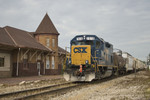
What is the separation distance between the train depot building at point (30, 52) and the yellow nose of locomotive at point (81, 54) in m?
9.20

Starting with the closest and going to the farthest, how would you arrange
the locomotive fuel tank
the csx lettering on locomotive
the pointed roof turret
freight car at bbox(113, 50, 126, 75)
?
the locomotive fuel tank < the csx lettering on locomotive < freight car at bbox(113, 50, 126, 75) < the pointed roof turret

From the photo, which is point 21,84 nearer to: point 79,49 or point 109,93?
point 79,49

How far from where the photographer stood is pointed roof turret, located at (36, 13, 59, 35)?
1172 inches

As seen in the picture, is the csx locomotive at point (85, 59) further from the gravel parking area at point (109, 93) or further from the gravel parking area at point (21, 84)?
the gravel parking area at point (21, 84)

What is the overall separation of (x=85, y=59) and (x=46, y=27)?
17.8m

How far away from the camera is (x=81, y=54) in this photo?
45.4 feet

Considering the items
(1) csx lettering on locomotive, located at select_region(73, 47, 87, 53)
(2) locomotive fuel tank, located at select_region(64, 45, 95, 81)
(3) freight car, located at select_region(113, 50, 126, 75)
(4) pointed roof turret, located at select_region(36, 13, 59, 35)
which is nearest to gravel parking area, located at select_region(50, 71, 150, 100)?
(2) locomotive fuel tank, located at select_region(64, 45, 95, 81)

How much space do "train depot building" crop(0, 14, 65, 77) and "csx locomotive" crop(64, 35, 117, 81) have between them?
9.09 metres

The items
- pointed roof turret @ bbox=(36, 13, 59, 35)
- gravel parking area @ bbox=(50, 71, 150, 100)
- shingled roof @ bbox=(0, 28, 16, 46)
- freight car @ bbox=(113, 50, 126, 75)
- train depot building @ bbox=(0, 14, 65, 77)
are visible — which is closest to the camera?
gravel parking area @ bbox=(50, 71, 150, 100)

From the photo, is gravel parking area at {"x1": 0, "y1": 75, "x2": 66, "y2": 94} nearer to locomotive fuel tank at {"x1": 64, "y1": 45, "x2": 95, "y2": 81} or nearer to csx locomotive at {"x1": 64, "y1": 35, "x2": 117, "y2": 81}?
locomotive fuel tank at {"x1": 64, "y1": 45, "x2": 95, "y2": 81}

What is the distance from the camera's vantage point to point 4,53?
22.0 metres

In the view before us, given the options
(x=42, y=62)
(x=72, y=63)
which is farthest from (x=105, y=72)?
(x=42, y=62)

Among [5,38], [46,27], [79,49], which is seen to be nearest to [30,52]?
[5,38]

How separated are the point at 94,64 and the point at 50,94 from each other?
528 cm
